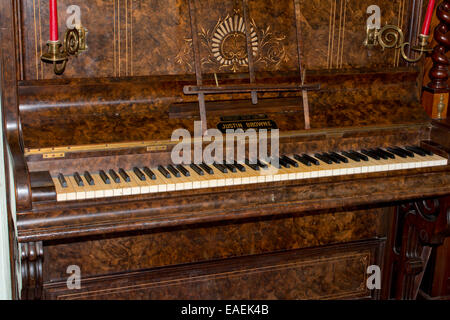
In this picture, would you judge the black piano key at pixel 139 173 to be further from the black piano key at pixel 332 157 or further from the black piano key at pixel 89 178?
the black piano key at pixel 332 157

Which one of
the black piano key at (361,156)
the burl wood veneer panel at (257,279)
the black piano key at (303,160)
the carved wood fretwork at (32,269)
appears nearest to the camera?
the carved wood fretwork at (32,269)

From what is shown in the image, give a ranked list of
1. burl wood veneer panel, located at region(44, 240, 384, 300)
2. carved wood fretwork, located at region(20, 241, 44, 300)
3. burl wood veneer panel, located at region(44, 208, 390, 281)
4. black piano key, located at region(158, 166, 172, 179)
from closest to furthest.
Answer: carved wood fretwork, located at region(20, 241, 44, 300), black piano key, located at region(158, 166, 172, 179), burl wood veneer panel, located at region(44, 208, 390, 281), burl wood veneer panel, located at region(44, 240, 384, 300)

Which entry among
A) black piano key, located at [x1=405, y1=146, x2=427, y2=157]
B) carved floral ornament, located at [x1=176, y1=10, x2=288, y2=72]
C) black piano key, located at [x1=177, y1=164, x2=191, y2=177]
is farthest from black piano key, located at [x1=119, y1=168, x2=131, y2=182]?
black piano key, located at [x1=405, y1=146, x2=427, y2=157]

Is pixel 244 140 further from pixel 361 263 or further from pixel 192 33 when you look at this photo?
pixel 361 263

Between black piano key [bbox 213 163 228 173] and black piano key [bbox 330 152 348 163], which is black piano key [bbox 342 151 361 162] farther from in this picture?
black piano key [bbox 213 163 228 173]

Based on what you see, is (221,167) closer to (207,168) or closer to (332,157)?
(207,168)

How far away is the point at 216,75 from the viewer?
3027 mm

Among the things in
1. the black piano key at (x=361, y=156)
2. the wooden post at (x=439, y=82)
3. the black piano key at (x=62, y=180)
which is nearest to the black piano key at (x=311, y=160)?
the black piano key at (x=361, y=156)

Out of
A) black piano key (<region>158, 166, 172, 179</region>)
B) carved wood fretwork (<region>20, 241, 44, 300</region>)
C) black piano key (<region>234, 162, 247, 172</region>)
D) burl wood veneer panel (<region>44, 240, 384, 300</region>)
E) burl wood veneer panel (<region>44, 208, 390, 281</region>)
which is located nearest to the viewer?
carved wood fretwork (<region>20, 241, 44, 300</region>)

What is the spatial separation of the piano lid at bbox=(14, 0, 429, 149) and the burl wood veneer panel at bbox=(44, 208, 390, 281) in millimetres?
617

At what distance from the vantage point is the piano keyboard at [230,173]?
8.14 feet

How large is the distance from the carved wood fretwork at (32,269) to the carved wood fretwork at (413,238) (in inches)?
75.8

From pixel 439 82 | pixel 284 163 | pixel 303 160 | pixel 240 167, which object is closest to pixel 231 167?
pixel 240 167

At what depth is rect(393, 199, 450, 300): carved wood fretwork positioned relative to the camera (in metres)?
3.25
